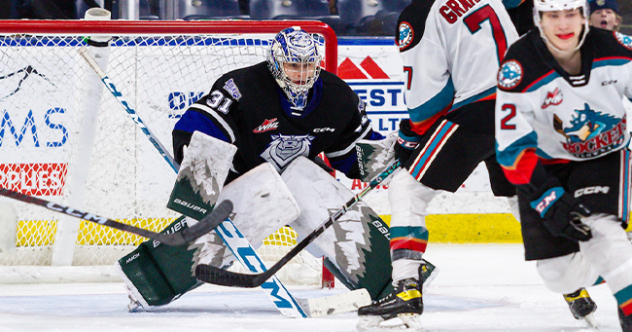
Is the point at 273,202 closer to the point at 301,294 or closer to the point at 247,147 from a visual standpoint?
the point at 247,147

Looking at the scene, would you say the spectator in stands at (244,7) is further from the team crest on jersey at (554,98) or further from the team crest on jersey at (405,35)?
the team crest on jersey at (554,98)

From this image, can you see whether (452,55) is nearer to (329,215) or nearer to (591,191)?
(591,191)

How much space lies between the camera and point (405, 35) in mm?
2070

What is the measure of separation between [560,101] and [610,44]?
16cm

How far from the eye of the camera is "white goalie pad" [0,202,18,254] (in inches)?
125

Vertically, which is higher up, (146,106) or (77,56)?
(77,56)

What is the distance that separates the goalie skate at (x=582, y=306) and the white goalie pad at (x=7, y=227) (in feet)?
7.29

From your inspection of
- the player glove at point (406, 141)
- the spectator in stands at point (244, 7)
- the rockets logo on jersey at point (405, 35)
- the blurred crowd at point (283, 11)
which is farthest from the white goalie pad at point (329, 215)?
the spectator in stands at point (244, 7)

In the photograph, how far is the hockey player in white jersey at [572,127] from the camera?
1.64 m

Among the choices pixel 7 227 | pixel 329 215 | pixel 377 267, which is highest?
pixel 329 215

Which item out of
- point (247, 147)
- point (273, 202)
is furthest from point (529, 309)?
point (247, 147)

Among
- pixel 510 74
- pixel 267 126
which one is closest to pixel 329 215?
pixel 267 126

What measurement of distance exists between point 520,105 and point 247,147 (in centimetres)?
102

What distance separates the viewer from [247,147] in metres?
2.46
